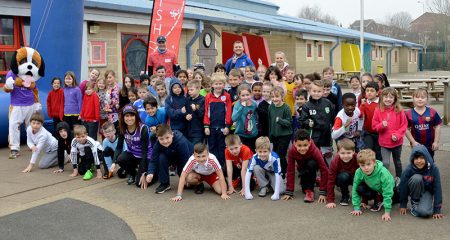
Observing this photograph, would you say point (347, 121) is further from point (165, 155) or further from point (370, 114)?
point (165, 155)

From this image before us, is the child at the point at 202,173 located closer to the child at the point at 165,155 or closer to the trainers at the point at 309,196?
the child at the point at 165,155

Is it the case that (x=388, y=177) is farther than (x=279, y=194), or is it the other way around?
(x=279, y=194)

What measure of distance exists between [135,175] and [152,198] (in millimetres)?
927

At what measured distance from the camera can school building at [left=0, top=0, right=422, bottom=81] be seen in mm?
12422

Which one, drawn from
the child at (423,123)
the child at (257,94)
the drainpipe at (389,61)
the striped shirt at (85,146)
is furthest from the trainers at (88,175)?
the drainpipe at (389,61)

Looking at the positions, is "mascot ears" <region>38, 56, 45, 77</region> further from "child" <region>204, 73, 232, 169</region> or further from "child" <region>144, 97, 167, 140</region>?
"child" <region>204, 73, 232, 169</region>

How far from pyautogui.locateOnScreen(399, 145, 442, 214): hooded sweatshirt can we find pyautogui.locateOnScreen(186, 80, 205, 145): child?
10.1 feet

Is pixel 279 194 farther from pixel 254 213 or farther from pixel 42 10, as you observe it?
pixel 42 10

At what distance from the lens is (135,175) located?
7270 millimetres

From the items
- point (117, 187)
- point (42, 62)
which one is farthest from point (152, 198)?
point (42, 62)

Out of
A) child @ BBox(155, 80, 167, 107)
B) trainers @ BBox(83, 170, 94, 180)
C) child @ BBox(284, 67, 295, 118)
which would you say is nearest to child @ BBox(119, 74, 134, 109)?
child @ BBox(155, 80, 167, 107)

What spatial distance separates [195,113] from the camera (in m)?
7.55

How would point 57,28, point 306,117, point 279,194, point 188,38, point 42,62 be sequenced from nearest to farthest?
1. point 279,194
2. point 306,117
3. point 42,62
4. point 57,28
5. point 188,38

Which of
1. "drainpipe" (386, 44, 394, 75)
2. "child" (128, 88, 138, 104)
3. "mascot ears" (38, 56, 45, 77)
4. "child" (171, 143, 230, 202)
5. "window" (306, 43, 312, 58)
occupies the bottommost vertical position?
"child" (171, 143, 230, 202)
